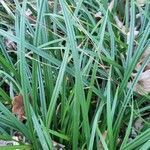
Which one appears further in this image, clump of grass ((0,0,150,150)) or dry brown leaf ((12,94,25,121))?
dry brown leaf ((12,94,25,121))

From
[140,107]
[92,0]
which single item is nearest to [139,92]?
[140,107]

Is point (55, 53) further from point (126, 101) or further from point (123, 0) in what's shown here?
point (123, 0)

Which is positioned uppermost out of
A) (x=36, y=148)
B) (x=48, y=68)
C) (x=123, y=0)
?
(x=123, y=0)

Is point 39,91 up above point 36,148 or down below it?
above

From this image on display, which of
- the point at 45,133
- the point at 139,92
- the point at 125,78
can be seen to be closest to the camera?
the point at 45,133

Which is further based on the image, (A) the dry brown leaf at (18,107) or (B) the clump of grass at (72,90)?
(A) the dry brown leaf at (18,107)

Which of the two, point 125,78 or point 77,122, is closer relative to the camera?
point 77,122

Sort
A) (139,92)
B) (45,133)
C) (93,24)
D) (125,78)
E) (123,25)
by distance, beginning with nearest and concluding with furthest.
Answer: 1. (45,133)
2. (125,78)
3. (139,92)
4. (93,24)
5. (123,25)
